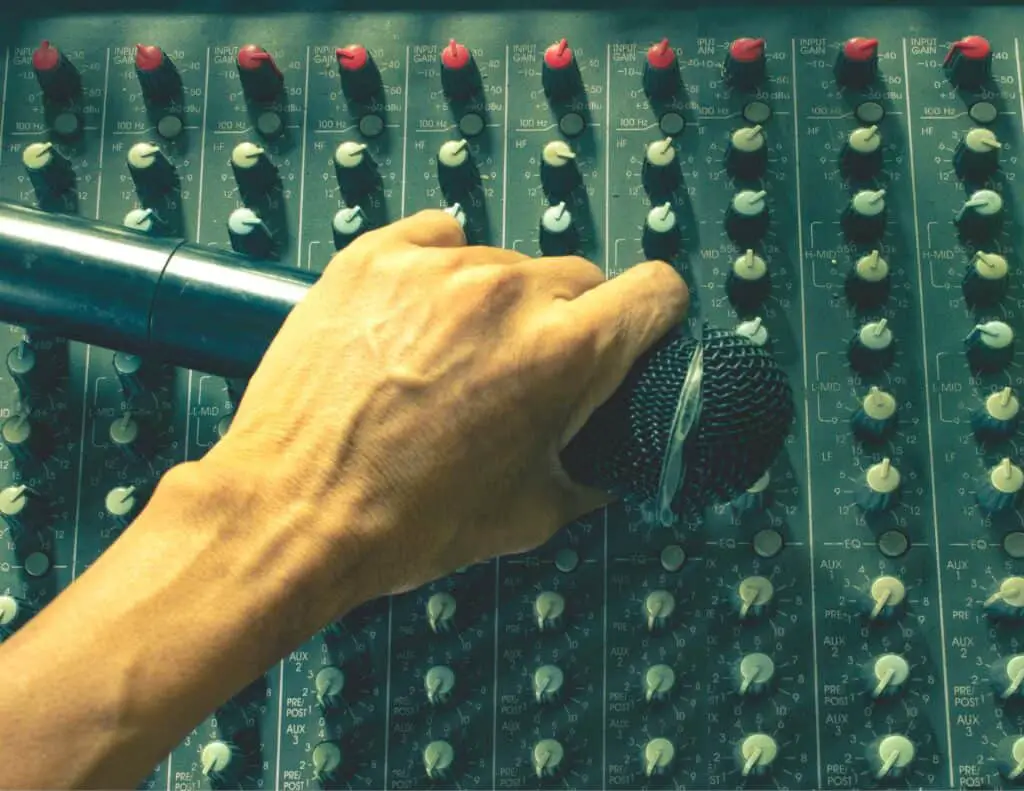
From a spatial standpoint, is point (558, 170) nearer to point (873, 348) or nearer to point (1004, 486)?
point (873, 348)

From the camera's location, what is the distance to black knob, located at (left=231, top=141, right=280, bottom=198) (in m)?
1.56

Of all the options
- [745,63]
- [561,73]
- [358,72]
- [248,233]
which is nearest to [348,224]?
[248,233]

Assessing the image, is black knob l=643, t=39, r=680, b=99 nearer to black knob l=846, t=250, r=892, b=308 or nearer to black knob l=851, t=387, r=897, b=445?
black knob l=846, t=250, r=892, b=308

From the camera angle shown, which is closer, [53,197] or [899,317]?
[899,317]

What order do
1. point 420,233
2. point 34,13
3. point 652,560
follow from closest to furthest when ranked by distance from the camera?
point 420,233 → point 652,560 → point 34,13

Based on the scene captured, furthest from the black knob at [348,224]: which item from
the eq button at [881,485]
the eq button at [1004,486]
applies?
the eq button at [1004,486]

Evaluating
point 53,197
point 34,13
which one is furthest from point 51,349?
point 34,13

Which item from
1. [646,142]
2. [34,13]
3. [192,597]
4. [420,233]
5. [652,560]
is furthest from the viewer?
[34,13]

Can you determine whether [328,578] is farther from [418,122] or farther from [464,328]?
[418,122]

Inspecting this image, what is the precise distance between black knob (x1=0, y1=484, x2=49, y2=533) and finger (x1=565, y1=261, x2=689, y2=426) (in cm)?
70

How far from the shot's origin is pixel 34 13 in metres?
1.73

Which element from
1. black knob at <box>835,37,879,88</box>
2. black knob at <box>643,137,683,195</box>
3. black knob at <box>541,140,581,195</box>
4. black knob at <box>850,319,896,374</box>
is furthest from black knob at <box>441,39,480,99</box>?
black knob at <box>850,319,896,374</box>

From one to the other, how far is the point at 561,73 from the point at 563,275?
0.43m

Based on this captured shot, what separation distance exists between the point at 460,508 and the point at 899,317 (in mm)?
646
